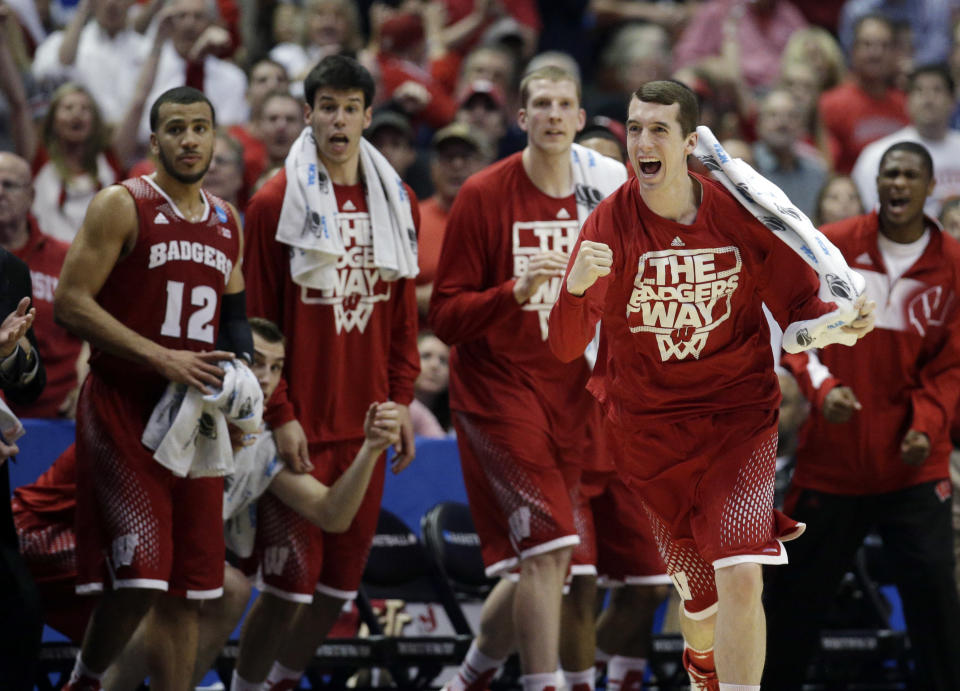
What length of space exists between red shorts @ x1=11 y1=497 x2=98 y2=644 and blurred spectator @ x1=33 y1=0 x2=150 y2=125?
4.01 metres

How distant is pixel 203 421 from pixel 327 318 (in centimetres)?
85

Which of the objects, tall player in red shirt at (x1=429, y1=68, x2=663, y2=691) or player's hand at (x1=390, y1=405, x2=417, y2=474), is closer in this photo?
tall player in red shirt at (x1=429, y1=68, x2=663, y2=691)

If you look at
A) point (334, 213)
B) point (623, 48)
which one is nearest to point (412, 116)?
point (623, 48)

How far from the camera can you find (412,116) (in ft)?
34.4

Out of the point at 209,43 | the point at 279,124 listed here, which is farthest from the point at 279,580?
the point at 209,43

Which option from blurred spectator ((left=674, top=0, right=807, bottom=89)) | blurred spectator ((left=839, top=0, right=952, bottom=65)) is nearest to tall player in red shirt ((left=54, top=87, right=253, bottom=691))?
blurred spectator ((left=674, top=0, right=807, bottom=89))

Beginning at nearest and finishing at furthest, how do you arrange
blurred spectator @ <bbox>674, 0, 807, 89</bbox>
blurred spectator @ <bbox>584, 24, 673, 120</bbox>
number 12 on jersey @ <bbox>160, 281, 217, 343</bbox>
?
1. number 12 on jersey @ <bbox>160, 281, 217, 343</bbox>
2. blurred spectator @ <bbox>584, 24, 673, 120</bbox>
3. blurred spectator @ <bbox>674, 0, 807, 89</bbox>

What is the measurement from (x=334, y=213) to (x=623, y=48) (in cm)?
634

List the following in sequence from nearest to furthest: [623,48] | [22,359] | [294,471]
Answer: [22,359] → [294,471] → [623,48]

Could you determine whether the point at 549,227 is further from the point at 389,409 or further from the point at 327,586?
the point at 327,586

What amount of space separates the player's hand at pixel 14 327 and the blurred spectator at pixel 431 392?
3184 mm

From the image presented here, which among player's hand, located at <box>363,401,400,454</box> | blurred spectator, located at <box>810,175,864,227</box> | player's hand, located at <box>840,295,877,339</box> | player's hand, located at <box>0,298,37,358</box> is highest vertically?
blurred spectator, located at <box>810,175,864,227</box>

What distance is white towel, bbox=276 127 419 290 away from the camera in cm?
655

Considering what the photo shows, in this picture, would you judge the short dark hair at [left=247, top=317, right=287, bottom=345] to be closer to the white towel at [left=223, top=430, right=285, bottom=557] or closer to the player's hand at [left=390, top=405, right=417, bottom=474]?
the white towel at [left=223, top=430, right=285, bottom=557]
